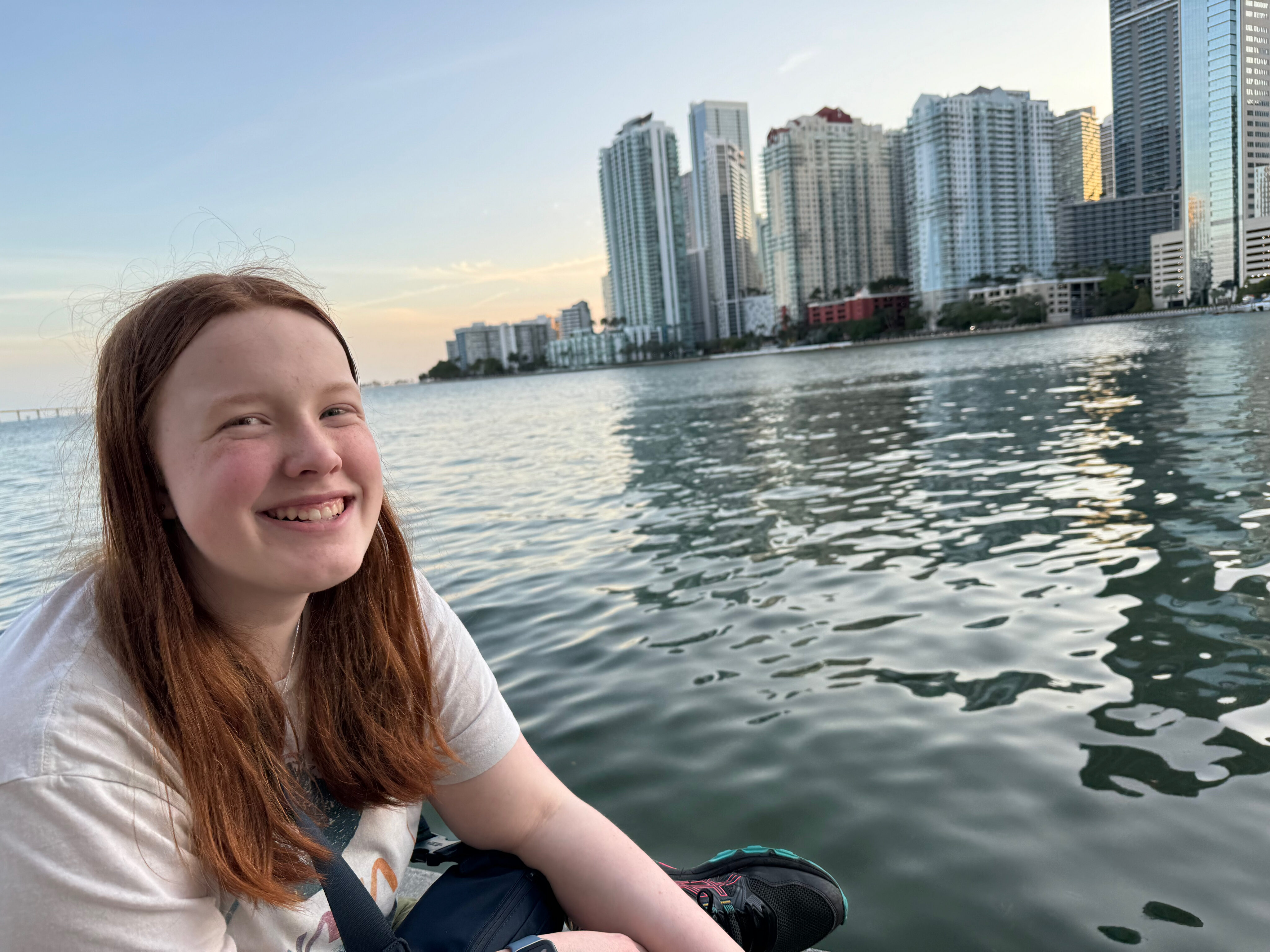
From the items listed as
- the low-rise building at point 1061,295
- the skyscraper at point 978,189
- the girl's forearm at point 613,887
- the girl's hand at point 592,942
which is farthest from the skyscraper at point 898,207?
the girl's hand at point 592,942

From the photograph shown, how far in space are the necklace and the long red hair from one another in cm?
2

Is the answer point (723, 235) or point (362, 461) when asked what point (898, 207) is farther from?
point (362, 461)

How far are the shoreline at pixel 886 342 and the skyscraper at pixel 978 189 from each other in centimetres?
1934

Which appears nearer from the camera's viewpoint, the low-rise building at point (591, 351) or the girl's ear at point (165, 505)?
the girl's ear at point (165, 505)

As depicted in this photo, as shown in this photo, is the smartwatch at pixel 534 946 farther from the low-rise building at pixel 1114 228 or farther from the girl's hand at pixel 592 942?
the low-rise building at pixel 1114 228

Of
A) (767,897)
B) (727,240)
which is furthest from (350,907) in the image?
(727,240)

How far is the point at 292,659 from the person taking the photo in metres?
1.55

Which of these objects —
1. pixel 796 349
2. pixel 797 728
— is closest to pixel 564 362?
pixel 796 349

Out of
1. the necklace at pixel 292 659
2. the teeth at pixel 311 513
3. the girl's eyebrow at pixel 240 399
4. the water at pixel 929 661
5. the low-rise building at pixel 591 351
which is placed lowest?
the water at pixel 929 661

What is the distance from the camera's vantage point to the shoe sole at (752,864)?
6.72 feet

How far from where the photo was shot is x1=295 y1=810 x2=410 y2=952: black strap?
4.39ft

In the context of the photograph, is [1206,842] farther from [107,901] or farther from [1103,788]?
[107,901]

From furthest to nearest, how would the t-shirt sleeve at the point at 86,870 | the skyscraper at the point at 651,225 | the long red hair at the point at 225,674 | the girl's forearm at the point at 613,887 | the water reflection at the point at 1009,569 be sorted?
the skyscraper at the point at 651,225 → the water reflection at the point at 1009,569 → the girl's forearm at the point at 613,887 → the long red hair at the point at 225,674 → the t-shirt sleeve at the point at 86,870

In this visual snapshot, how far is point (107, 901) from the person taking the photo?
100 centimetres
